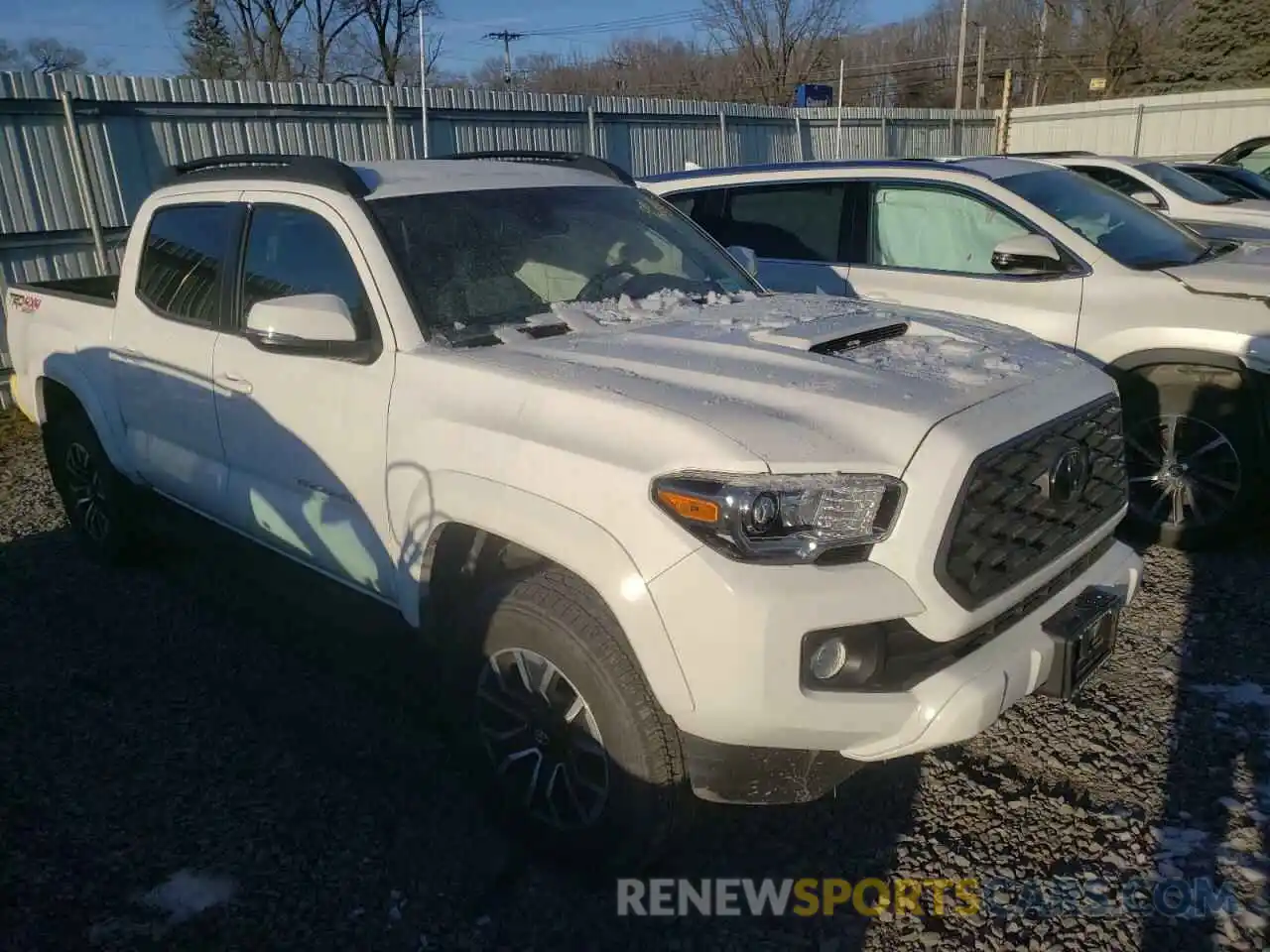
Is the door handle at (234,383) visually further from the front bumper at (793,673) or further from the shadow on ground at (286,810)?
the front bumper at (793,673)

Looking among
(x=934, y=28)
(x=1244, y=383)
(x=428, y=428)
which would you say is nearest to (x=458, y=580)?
(x=428, y=428)

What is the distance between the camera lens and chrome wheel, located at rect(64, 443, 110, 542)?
476 centimetres

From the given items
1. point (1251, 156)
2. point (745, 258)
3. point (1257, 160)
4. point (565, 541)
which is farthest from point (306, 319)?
point (1257, 160)

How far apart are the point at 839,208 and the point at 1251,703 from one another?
3.49 m

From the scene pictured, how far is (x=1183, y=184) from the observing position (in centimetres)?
987

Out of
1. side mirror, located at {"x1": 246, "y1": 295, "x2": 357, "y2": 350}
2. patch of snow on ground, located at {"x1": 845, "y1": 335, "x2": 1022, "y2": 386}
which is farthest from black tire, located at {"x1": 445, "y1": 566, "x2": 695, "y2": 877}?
patch of snow on ground, located at {"x1": 845, "y1": 335, "x2": 1022, "y2": 386}

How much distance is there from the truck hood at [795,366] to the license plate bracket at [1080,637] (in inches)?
25.1

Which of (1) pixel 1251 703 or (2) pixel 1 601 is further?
(2) pixel 1 601

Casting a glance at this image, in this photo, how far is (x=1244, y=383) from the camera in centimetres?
434

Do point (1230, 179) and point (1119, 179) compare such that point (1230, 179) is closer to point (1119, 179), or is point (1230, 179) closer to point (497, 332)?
point (1119, 179)

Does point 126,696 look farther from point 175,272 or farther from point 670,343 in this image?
point 670,343

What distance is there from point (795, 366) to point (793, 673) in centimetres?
92

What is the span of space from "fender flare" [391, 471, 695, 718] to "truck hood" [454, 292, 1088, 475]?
248 mm

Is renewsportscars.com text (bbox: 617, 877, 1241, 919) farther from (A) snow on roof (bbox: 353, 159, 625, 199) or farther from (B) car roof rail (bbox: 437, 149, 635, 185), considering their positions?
(B) car roof rail (bbox: 437, 149, 635, 185)
